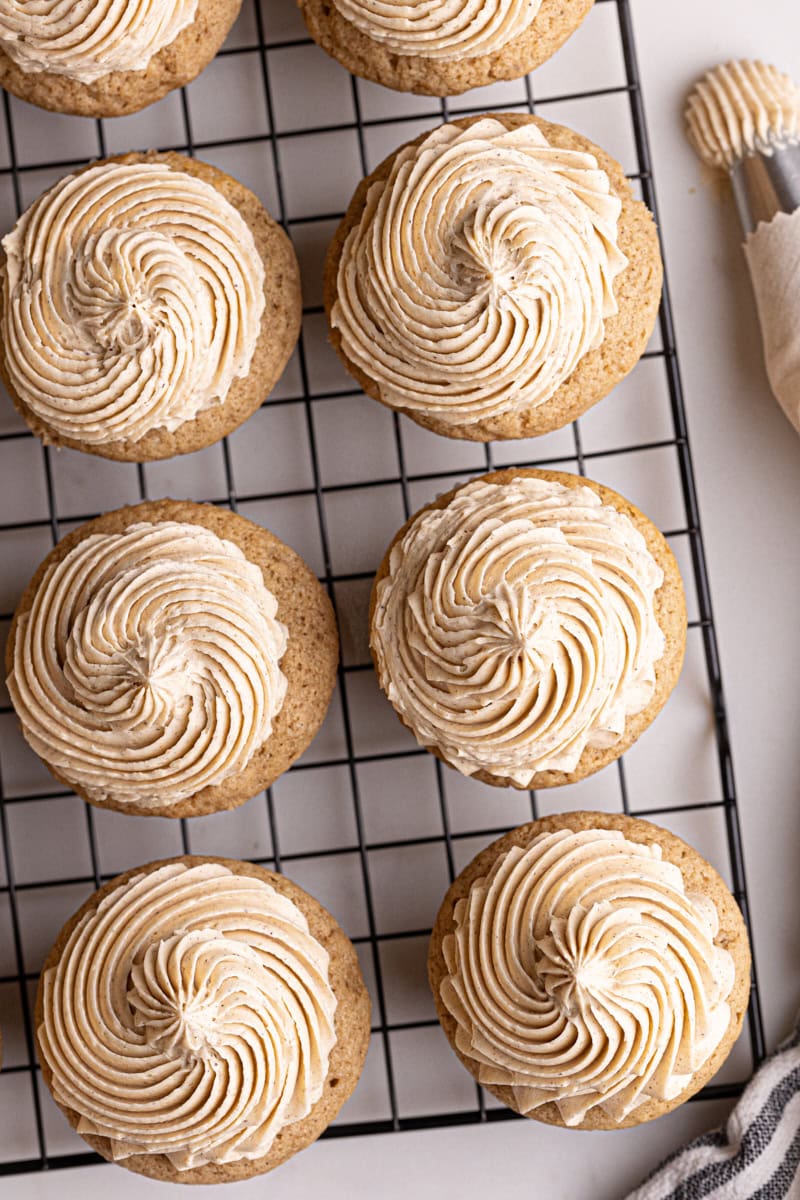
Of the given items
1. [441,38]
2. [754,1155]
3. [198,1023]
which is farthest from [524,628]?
[754,1155]

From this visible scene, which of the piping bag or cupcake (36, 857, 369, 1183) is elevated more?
the piping bag

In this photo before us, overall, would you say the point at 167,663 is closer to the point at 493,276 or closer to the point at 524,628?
the point at 524,628

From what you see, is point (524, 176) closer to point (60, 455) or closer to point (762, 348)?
point (762, 348)

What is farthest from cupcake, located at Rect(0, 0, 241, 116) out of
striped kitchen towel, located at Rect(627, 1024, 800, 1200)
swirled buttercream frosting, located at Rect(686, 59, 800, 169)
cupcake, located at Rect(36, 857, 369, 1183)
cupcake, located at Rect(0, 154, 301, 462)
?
striped kitchen towel, located at Rect(627, 1024, 800, 1200)

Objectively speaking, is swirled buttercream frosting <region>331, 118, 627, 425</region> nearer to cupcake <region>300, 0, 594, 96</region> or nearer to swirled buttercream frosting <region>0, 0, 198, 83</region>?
→ cupcake <region>300, 0, 594, 96</region>

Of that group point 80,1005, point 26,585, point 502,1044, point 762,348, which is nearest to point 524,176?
point 762,348

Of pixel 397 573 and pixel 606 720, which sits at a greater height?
pixel 397 573
